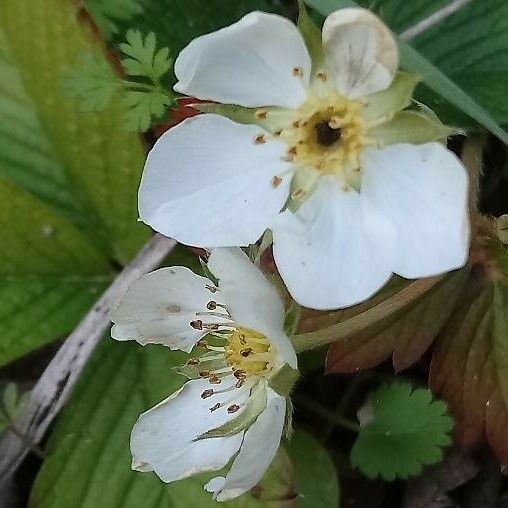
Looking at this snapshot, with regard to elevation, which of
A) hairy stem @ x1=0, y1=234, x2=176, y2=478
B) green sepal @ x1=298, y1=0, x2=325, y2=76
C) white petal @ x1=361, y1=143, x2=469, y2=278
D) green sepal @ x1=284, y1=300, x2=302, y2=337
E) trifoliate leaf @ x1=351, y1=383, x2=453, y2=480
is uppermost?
green sepal @ x1=298, y1=0, x2=325, y2=76

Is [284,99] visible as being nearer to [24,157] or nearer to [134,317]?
[134,317]

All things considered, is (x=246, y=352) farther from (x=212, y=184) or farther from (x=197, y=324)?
(x=212, y=184)

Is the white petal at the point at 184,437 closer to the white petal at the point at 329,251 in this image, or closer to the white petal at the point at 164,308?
the white petal at the point at 164,308

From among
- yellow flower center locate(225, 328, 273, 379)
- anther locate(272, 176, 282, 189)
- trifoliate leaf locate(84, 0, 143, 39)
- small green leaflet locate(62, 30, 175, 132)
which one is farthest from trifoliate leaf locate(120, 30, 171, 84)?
yellow flower center locate(225, 328, 273, 379)

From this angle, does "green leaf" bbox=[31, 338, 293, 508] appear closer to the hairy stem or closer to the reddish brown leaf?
the hairy stem

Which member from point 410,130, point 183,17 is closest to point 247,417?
point 410,130

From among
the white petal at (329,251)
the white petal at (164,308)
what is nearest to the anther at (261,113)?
the white petal at (329,251)
